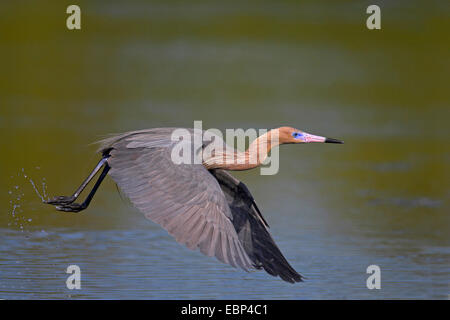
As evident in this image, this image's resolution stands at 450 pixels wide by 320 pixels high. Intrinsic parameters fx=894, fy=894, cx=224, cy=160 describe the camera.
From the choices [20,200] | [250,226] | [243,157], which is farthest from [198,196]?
[20,200]

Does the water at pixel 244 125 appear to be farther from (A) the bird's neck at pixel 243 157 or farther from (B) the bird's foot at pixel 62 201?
(A) the bird's neck at pixel 243 157

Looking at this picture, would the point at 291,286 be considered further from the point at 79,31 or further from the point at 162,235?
the point at 79,31

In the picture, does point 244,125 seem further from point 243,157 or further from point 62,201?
point 62,201

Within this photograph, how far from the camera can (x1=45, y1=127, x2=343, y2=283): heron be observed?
Result: 712 cm

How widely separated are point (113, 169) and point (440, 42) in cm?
1240

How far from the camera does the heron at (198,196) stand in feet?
23.4

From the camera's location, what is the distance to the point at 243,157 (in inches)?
331

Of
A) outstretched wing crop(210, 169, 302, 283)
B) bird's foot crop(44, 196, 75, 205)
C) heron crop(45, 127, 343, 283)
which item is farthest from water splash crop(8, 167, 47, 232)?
outstretched wing crop(210, 169, 302, 283)

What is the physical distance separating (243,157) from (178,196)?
1.18 metres

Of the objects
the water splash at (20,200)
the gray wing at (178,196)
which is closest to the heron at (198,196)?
the gray wing at (178,196)

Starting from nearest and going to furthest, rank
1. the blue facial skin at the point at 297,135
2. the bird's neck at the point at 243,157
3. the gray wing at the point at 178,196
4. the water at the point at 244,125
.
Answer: the gray wing at the point at 178,196 < the bird's neck at the point at 243,157 < the blue facial skin at the point at 297,135 < the water at the point at 244,125

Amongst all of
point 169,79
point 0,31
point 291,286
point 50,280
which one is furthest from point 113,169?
point 0,31

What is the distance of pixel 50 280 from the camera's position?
334 inches

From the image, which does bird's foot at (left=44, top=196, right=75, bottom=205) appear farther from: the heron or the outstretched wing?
the outstretched wing
